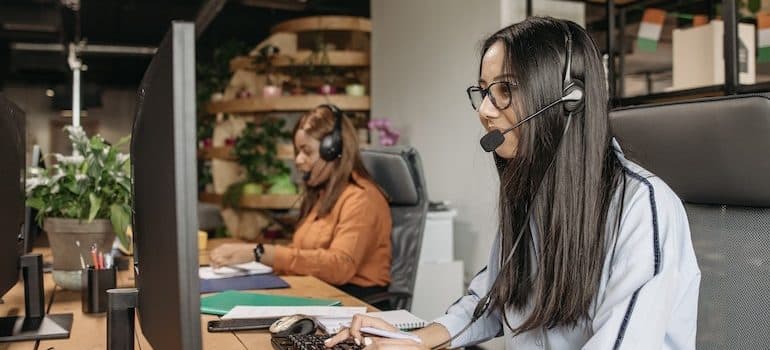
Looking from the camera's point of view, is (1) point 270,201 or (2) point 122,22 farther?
(2) point 122,22

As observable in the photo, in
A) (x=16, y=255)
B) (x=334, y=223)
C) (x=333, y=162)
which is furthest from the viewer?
(x=333, y=162)

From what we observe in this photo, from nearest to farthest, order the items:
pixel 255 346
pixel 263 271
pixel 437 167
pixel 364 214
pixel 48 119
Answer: pixel 255 346 < pixel 263 271 < pixel 364 214 < pixel 437 167 < pixel 48 119

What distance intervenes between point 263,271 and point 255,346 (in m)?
0.86

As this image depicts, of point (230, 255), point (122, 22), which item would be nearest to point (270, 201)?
point (230, 255)

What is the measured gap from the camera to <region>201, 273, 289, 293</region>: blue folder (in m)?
1.77

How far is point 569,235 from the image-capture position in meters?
1.00

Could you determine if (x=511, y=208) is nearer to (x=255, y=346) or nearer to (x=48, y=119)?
(x=255, y=346)

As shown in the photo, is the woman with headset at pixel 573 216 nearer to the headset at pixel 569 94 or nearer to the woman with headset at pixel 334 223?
the headset at pixel 569 94

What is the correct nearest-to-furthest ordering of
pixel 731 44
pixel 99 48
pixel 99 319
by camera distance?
pixel 99 319 → pixel 731 44 → pixel 99 48

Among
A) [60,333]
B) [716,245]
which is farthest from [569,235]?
[60,333]

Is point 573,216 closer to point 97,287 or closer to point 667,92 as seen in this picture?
point 97,287

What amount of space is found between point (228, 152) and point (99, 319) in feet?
11.9

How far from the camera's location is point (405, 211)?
247cm

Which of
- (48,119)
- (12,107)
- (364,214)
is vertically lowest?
(364,214)
